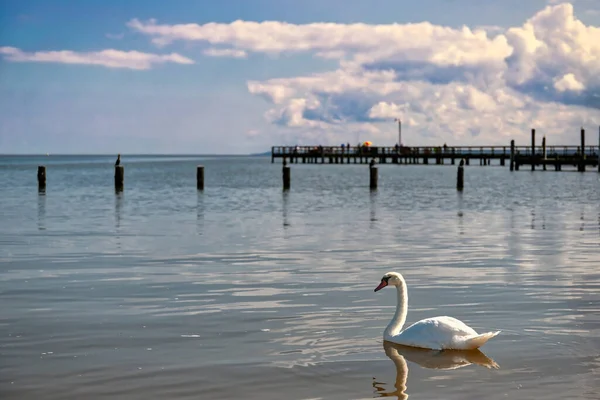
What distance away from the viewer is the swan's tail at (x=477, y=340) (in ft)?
29.7

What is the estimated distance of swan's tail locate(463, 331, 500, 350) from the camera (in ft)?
29.7

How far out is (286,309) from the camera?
11828 millimetres

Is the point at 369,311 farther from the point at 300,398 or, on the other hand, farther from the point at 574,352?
the point at 300,398

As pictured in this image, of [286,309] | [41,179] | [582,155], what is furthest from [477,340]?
[582,155]

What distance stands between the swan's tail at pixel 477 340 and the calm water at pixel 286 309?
167mm

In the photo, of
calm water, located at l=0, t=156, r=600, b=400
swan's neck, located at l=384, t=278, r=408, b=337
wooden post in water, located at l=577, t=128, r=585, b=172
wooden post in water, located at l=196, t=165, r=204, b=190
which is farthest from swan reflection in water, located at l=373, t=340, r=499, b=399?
wooden post in water, located at l=577, t=128, r=585, b=172

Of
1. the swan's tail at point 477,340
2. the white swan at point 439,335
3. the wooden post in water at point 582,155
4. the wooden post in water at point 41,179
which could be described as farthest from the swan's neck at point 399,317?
the wooden post in water at point 582,155

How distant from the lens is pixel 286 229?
82.9ft

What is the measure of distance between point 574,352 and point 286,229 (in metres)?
16.3

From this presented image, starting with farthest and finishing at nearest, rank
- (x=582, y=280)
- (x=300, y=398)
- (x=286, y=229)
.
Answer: (x=286, y=229), (x=582, y=280), (x=300, y=398)

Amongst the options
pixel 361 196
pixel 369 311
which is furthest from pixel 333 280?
pixel 361 196

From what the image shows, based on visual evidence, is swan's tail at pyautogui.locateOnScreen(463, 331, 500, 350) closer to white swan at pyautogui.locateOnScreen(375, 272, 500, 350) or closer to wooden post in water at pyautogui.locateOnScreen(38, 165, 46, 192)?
white swan at pyautogui.locateOnScreen(375, 272, 500, 350)

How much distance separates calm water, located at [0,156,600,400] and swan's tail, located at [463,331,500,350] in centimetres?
17

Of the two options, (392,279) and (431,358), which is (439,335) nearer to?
(431,358)
